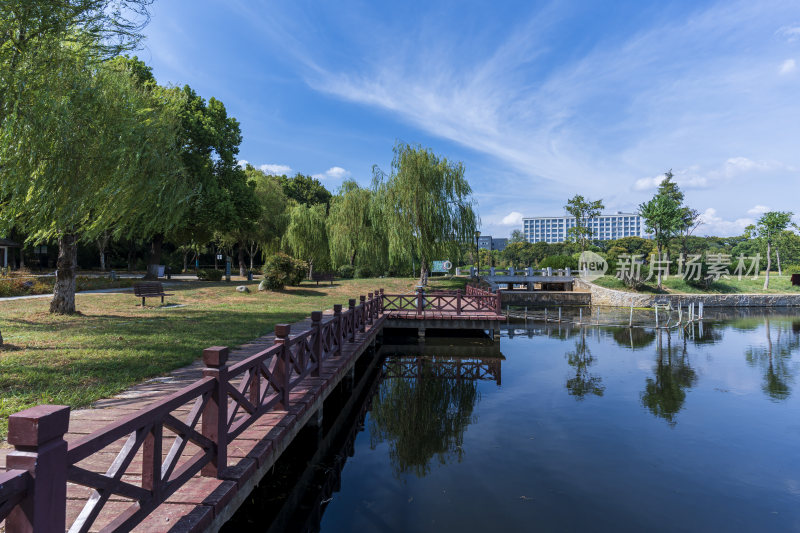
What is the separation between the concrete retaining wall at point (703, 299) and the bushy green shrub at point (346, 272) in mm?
20596

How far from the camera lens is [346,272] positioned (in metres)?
36.0

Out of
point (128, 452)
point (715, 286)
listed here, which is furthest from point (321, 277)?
point (715, 286)

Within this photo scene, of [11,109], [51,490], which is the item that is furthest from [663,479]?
[11,109]

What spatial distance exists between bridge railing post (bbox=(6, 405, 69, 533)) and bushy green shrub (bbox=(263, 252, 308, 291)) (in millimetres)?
20804

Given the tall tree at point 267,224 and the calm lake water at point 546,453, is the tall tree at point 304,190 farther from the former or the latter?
the calm lake water at point 546,453

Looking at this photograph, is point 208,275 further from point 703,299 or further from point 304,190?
point 703,299

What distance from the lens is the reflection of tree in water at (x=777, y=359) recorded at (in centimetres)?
1049

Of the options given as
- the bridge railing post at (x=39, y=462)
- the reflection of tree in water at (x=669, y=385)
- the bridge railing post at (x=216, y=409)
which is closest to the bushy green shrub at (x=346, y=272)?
the reflection of tree in water at (x=669, y=385)

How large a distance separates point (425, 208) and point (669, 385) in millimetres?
16223

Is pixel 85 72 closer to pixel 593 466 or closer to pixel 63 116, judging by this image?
pixel 63 116

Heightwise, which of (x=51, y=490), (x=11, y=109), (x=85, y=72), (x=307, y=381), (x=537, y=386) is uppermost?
(x=85, y=72)

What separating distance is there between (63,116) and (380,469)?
8836 millimetres

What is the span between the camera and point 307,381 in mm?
6707

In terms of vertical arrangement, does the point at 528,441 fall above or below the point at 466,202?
below
